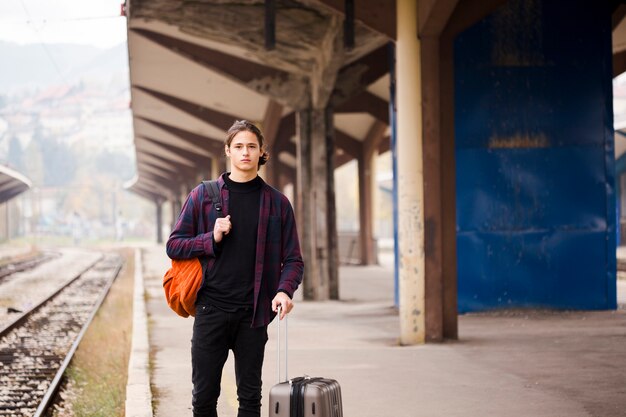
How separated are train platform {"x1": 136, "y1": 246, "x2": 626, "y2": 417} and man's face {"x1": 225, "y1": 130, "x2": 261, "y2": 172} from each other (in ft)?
8.95

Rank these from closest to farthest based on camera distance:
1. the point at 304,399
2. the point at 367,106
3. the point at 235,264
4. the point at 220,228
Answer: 1. the point at 304,399
2. the point at 220,228
3. the point at 235,264
4. the point at 367,106

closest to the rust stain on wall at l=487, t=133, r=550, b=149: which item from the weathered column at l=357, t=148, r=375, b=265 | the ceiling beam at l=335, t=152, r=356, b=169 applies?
the weathered column at l=357, t=148, r=375, b=265

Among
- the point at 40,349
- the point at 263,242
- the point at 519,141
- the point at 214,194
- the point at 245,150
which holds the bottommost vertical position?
the point at 40,349

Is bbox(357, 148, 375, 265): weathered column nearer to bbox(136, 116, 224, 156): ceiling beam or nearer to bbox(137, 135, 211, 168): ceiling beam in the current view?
bbox(136, 116, 224, 156): ceiling beam

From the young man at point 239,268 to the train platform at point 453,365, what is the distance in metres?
2.29

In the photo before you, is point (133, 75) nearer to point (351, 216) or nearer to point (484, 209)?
point (484, 209)

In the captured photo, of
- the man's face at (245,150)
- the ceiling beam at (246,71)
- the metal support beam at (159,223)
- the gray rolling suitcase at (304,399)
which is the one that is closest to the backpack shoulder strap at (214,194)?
the man's face at (245,150)

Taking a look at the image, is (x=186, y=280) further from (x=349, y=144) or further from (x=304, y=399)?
(x=349, y=144)

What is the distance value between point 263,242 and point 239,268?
6.1 inches

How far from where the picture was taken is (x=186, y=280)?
4.63 meters

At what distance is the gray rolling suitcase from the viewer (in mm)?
4285

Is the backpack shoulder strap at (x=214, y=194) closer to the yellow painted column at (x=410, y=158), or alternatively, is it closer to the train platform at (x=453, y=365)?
the train platform at (x=453, y=365)

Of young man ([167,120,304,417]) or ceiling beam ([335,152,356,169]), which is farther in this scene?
ceiling beam ([335,152,356,169])

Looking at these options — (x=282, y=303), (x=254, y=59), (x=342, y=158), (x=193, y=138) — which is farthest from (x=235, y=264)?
(x=342, y=158)
